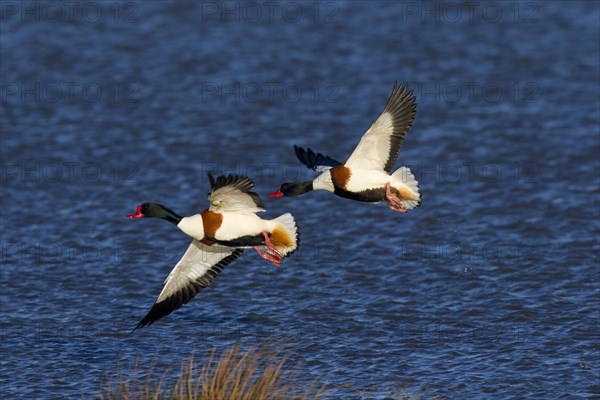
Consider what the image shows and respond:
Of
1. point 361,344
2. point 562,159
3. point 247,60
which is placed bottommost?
point 361,344

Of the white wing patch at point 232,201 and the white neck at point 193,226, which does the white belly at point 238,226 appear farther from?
the white neck at point 193,226

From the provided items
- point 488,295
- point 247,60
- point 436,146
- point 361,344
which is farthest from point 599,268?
point 247,60

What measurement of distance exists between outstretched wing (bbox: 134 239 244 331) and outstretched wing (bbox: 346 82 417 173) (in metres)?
2.09

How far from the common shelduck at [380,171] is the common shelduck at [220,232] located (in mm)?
836

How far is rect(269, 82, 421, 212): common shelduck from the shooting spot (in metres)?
17.5

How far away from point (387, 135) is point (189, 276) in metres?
3.02

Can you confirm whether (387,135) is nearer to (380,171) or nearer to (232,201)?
(380,171)

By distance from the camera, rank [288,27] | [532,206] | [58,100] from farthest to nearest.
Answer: [288,27] < [58,100] < [532,206]

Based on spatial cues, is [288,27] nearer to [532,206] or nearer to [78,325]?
[532,206]

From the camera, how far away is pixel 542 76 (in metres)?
31.9

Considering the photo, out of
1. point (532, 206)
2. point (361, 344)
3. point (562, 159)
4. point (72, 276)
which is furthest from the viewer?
point (562, 159)

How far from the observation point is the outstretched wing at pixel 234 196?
1593 cm

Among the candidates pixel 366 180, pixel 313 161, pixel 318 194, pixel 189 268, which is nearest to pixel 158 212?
pixel 189 268

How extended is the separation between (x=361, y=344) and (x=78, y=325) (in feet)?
13.7
